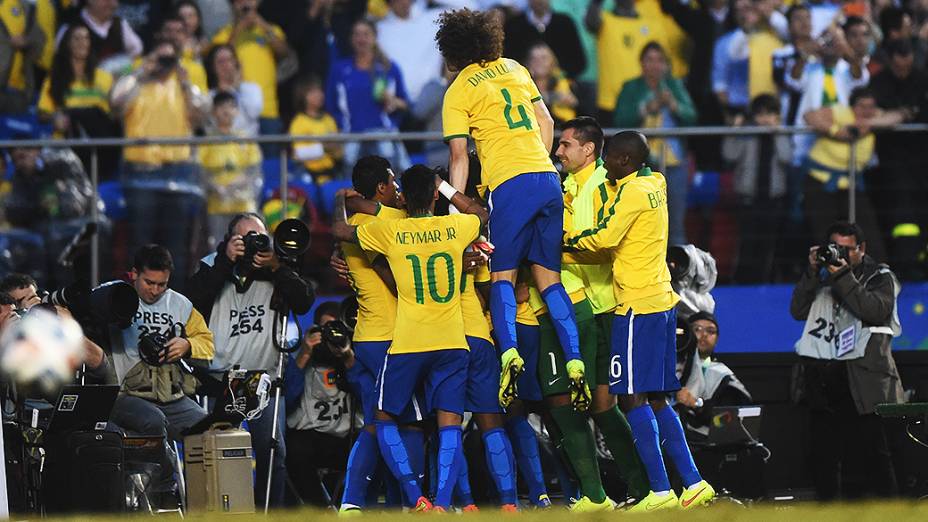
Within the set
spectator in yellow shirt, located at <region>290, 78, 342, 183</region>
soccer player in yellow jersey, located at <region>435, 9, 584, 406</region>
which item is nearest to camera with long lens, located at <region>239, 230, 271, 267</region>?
soccer player in yellow jersey, located at <region>435, 9, 584, 406</region>

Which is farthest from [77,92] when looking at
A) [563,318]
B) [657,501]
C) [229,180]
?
[657,501]

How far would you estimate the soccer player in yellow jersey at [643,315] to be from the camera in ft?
27.4

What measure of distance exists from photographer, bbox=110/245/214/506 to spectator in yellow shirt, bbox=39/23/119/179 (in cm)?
258

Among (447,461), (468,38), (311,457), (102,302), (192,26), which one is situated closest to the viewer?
(447,461)

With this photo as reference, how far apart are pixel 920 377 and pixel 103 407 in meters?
4.94

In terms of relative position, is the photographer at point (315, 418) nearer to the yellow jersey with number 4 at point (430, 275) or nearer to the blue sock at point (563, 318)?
the yellow jersey with number 4 at point (430, 275)

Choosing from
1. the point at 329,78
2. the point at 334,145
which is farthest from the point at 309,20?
the point at 334,145

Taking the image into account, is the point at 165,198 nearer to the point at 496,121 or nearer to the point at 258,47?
the point at 258,47

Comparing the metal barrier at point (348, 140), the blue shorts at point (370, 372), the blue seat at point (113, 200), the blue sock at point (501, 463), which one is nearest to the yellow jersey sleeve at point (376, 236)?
the blue shorts at point (370, 372)

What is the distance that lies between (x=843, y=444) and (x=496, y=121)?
128 inches

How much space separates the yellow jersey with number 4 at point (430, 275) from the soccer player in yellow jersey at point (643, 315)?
576mm

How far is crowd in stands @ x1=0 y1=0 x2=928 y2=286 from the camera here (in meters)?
11.7

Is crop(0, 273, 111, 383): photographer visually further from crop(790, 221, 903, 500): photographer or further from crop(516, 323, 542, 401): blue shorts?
crop(790, 221, 903, 500): photographer

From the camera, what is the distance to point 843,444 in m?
10.5
